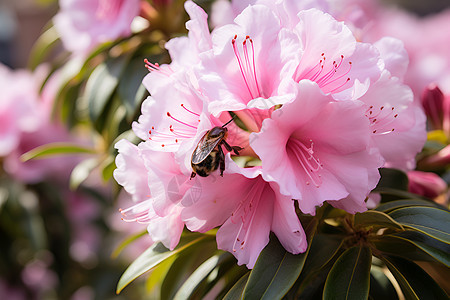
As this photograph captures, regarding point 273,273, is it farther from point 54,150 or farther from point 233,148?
point 54,150

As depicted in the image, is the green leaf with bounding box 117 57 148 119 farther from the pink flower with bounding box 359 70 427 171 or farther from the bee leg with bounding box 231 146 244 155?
the pink flower with bounding box 359 70 427 171

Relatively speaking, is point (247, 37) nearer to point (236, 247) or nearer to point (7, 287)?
point (236, 247)

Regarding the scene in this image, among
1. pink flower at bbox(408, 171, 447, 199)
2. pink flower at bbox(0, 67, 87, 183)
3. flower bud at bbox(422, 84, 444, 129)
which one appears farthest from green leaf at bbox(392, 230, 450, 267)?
pink flower at bbox(0, 67, 87, 183)

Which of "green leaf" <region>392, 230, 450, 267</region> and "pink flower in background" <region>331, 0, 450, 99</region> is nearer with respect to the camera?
"green leaf" <region>392, 230, 450, 267</region>

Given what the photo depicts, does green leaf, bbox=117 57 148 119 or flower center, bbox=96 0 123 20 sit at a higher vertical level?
flower center, bbox=96 0 123 20

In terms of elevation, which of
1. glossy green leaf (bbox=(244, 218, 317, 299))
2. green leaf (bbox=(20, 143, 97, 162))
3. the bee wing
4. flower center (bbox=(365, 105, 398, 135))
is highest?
flower center (bbox=(365, 105, 398, 135))

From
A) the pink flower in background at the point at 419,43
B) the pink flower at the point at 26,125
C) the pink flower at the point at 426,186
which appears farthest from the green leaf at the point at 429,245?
the pink flower at the point at 26,125

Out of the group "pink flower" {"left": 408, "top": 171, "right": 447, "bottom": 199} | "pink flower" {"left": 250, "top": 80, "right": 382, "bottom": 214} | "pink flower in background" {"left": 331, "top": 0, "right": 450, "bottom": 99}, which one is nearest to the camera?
"pink flower" {"left": 250, "top": 80, "right": 382, "bottom": 214}
